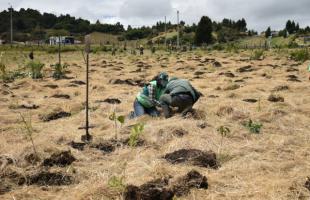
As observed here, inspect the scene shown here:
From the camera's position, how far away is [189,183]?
198 inches

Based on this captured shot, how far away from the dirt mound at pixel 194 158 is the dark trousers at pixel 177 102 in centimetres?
226

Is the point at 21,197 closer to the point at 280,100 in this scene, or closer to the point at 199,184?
the point at 199,184

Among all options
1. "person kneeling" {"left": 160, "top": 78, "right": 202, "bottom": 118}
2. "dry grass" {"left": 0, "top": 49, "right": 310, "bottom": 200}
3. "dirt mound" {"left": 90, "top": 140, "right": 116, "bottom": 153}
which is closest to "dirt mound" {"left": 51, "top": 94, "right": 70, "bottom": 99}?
"dry grass" {"left": 0, "top": 49, "right": 310, "bottom": 200}

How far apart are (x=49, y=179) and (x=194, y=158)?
5.59 feet

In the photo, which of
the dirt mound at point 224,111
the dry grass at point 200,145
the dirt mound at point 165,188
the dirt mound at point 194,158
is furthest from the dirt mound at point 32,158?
the dirt mound at point 224,111

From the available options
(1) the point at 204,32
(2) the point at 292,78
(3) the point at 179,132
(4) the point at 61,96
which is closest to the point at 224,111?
(3) the point at 179,132

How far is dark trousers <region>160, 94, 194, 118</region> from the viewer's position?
27.5 ft

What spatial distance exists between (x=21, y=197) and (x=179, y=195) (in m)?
1.54

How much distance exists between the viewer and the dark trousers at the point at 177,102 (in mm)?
8367

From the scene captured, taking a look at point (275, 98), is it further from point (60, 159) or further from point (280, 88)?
point (60, 159)

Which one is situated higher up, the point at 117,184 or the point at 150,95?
the point at 150,95

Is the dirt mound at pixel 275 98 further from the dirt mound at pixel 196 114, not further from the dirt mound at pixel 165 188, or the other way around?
the dirt mound at pixel 165 188

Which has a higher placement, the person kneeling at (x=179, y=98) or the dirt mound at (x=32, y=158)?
the person kneeling at (x=179, y=98)

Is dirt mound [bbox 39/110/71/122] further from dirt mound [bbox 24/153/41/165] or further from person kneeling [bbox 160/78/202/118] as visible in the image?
dirt mound [bbox 24/153/41/165]
